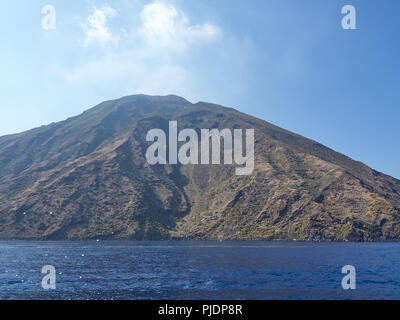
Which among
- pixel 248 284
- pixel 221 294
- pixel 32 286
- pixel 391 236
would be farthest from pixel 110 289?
pixel 391 236

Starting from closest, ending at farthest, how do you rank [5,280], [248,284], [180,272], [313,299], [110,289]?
[313,299]
[110,289]
[248,284]
[5,280]
[180,272]

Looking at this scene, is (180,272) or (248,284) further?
(180,272)

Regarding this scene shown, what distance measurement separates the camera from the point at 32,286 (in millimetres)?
46594

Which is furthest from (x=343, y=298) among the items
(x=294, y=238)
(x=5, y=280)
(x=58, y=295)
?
(x=294, y=238)

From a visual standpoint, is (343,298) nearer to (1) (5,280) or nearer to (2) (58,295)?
(2) (58,295)

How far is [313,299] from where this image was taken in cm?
3747
